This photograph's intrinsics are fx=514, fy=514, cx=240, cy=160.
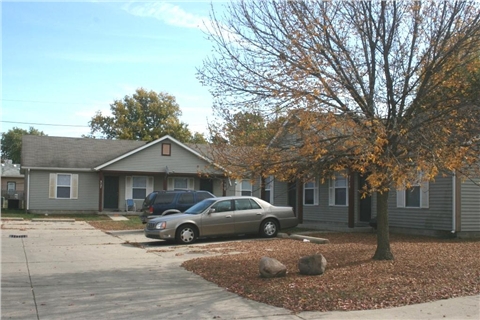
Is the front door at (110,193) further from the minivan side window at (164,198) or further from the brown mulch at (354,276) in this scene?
the brown mulch at (354,276)

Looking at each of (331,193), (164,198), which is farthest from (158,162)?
(331,193)

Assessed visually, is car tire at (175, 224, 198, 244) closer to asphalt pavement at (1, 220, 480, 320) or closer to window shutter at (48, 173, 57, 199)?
asphalt pavement at (1, 220, 480, 320)

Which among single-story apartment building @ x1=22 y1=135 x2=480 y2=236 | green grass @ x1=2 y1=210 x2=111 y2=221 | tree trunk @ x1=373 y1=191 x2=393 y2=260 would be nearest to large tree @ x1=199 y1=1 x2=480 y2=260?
tree trunk @ x1=373 y1=191 x2=393 y2=260

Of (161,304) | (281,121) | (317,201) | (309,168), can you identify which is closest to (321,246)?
(309,168)

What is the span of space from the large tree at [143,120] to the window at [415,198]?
41.6m

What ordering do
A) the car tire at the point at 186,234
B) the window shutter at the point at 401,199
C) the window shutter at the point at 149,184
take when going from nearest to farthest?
the car tire at the point at 186,234 → the window shutter at the point at 401,199 → the window shutter at the point at 149,184

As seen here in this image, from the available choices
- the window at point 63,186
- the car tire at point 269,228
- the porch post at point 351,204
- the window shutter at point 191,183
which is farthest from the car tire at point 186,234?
the window shutter at point 191,183

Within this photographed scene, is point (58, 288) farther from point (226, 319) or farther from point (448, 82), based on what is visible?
point (448, 82)

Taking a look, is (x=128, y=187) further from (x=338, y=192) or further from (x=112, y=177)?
(x=338, y=192)

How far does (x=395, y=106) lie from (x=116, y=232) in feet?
46.3

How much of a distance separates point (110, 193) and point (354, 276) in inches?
1019

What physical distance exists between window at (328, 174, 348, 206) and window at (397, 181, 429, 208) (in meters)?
2.81

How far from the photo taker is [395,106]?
1021 cm

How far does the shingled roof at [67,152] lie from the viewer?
32.0 meters
